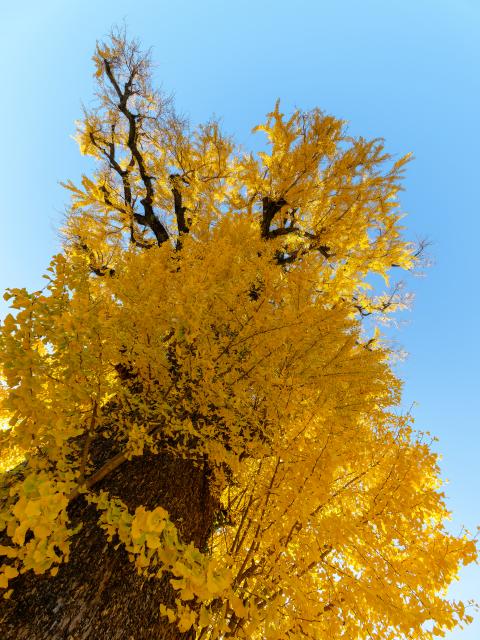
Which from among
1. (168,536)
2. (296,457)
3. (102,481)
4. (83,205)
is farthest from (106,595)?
(83,205)

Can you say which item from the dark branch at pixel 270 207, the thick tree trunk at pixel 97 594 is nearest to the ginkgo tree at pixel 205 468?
the thick tree trunk at pixel 97 594

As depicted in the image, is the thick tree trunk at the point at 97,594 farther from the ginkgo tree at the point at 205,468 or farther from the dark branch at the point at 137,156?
the dark branch at the point at 137,156

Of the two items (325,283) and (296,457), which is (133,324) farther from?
(325,283)

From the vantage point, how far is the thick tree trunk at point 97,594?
1727 millimetres

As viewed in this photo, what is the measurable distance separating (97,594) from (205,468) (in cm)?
148

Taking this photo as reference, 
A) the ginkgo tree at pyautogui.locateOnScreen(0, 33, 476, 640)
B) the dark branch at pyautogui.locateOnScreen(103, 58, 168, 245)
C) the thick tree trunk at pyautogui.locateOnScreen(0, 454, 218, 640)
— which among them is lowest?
the thick tree trunk at pyautogui.locateOnScreen(0, 454, 218, 640)

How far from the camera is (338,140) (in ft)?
19.4

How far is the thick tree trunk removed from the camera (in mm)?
1727

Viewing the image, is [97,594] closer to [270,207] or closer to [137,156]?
[270,207]

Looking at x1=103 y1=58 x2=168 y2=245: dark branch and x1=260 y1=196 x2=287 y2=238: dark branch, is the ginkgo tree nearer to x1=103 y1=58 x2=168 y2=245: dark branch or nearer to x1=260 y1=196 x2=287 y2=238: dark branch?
x1=260 y1=196 x2=287 y2=238: dark branch

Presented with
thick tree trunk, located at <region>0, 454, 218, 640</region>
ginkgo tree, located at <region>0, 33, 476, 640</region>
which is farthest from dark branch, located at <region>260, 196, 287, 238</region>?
thick tree trunk, located at <region>0, 454, 218, 640</region>

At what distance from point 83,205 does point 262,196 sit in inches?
137

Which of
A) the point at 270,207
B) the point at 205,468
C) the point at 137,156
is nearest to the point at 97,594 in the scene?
the point at 205,468

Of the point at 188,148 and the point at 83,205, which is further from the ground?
the point at 188,148
